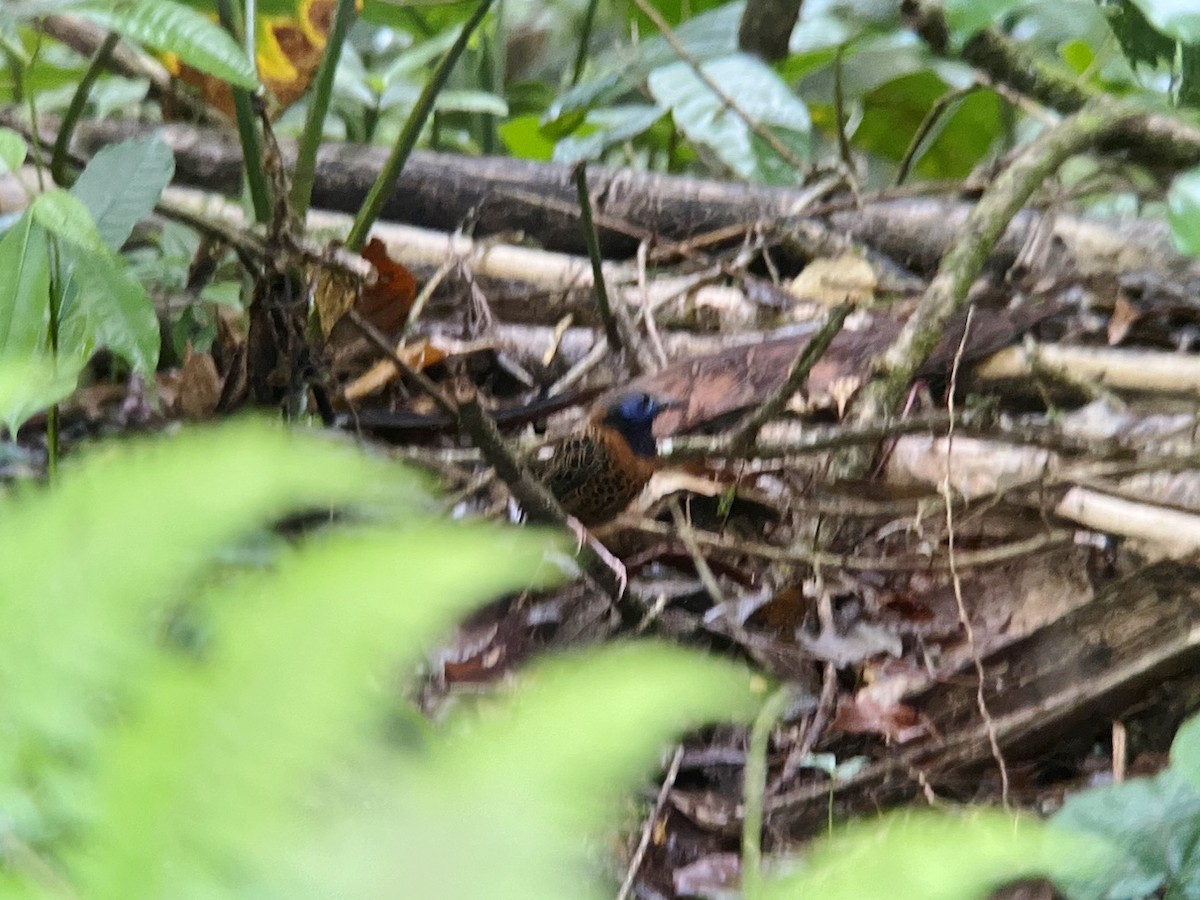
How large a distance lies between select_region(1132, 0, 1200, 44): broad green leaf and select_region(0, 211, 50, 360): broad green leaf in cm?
132

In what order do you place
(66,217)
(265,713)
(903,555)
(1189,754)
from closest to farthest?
(265,713)
(1189,754)
(66,217)
(903,555)

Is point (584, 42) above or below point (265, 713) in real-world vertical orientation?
above

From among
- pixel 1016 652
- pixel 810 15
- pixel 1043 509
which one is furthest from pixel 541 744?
pixel 810 15

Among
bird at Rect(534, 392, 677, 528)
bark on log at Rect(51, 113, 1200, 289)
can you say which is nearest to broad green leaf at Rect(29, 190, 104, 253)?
bird at Rect(534, 392, 677, 528)

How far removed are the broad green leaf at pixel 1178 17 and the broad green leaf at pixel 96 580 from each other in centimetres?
111

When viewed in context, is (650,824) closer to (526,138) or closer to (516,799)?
(516,799)

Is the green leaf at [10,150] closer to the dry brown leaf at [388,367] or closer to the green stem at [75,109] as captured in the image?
the green stem at [75,109]

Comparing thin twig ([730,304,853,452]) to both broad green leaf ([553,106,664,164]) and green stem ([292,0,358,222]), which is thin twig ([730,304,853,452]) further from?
broad green leaf ([553,106,664,164])

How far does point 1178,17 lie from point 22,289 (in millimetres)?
1372

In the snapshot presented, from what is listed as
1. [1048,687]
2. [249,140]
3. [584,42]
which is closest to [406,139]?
[249,140]

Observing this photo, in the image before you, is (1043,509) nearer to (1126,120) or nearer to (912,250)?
(1126,120)

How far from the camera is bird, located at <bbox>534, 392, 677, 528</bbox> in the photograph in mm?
1850

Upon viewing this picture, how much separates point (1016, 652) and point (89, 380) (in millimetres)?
1903

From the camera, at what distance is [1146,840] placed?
0.85 meters
